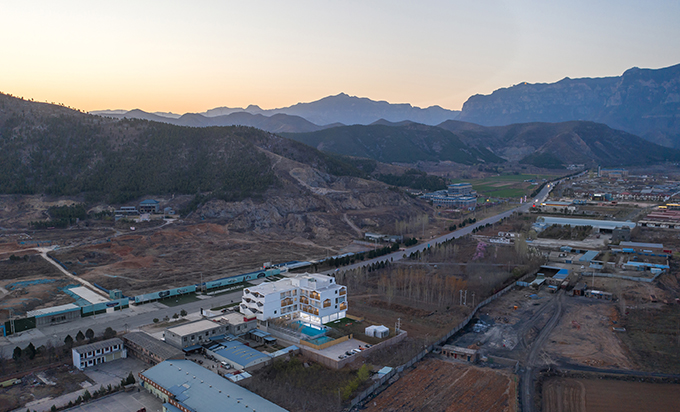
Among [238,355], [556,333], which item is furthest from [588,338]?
[238,355]

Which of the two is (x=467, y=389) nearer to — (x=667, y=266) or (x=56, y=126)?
(x=667, y=266)

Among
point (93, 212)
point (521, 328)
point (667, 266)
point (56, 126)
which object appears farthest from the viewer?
point (56, 126)

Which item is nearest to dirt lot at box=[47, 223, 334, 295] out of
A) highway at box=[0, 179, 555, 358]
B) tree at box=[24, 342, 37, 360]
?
highway at box=[0, 179, 555, 358]

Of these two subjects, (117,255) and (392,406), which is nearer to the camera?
(392,406)

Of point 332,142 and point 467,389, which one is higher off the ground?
point 332,142

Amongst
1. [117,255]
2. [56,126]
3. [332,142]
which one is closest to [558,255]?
[117,255]

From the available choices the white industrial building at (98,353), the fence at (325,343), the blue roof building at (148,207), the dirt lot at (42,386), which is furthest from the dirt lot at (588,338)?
the blue roof building at (148,207)

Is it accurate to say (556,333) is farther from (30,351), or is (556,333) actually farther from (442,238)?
(442,238)
